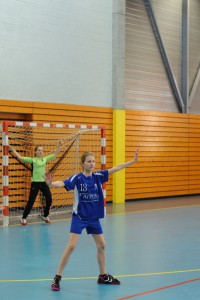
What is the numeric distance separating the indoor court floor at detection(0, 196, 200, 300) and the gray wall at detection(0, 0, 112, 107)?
173 inches

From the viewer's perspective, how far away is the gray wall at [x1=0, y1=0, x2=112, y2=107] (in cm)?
1417

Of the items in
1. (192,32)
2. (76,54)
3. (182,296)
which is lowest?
(182,296)

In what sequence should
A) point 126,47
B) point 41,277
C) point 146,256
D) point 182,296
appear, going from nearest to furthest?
point 182,296 → point 41,277 → point 146,256 → point 126,47

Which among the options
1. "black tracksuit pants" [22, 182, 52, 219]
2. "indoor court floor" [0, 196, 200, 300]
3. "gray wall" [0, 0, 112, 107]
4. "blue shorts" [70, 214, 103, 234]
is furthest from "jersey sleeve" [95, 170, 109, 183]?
"gray wall" [0, 0, 112, 107]

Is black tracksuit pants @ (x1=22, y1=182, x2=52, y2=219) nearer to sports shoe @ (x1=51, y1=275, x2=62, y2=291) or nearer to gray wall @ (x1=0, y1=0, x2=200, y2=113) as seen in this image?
gray wall @ (x1=0, y1=0, x2=200, y2=113)

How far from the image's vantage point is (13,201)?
13984 mm

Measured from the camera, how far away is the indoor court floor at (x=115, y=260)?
6.29 m

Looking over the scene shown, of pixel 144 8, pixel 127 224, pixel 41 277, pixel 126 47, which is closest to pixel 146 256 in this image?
pixel 41 277

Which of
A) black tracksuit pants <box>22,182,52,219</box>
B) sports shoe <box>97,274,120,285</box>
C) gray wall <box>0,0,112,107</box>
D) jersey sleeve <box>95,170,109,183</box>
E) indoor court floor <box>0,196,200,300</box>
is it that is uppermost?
gray wall <box>0,0,112,107</box>

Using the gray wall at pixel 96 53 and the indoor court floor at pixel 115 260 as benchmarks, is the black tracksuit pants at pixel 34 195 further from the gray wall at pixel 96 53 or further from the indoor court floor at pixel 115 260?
the gray wall at pixel 96 53

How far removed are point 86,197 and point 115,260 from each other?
1968mm

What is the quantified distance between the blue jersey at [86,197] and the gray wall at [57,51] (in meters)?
8.02

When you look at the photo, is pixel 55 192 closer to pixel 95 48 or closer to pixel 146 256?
pixel 95 48

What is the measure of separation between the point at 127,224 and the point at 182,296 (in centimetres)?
604
